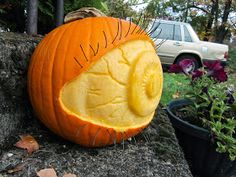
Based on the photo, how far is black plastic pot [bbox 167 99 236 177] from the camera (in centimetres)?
220

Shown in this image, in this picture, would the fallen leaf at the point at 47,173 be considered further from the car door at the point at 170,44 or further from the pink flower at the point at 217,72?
the car door at the point at 170,44

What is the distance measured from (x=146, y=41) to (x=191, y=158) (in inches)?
41.7

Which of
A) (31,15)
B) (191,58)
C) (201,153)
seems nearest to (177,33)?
(191,58)

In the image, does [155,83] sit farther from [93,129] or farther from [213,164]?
[213,164]

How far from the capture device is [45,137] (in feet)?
6.04

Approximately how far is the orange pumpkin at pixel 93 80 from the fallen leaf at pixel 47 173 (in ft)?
0.78

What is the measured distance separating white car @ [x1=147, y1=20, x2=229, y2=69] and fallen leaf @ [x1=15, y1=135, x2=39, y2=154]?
7.62 metres

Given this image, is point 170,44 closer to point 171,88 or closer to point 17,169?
point 171,88

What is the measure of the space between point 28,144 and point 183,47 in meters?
8.13

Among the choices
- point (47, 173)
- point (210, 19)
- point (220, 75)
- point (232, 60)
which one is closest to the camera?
point (47, 173)

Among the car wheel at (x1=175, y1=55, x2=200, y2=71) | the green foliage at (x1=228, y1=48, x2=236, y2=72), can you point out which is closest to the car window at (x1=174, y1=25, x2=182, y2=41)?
the car wheel at (x1=175, y1=55, x2=200, y2=71)

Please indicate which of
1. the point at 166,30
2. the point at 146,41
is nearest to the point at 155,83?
the point at 146,41

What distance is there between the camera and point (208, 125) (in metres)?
2.21

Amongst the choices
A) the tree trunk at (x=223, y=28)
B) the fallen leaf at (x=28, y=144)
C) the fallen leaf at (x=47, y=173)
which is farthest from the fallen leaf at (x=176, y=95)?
the tree trunk at (x=223, y=28)
